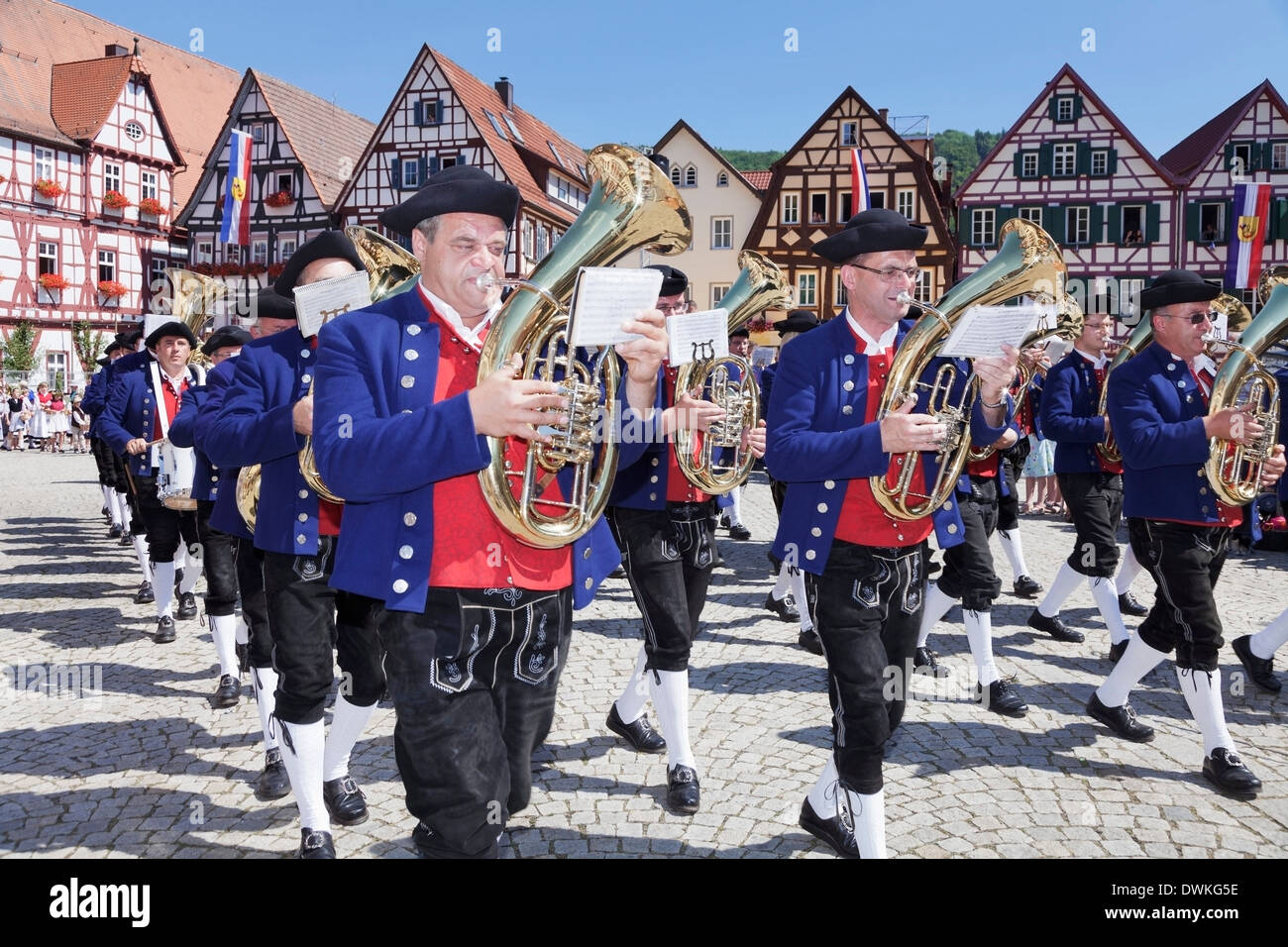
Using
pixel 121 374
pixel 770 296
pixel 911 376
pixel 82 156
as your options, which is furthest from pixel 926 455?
pixel 82 156

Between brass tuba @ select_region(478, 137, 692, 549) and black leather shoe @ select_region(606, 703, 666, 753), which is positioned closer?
brass tuba @ select_region(478, 137, 692, 549)

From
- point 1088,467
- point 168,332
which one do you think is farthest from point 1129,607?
point 168,332

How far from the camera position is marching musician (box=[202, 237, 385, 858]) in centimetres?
404

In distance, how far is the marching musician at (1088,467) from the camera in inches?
283

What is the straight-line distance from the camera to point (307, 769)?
4105mm

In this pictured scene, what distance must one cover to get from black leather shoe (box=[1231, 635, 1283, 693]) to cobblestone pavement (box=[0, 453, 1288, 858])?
116mm

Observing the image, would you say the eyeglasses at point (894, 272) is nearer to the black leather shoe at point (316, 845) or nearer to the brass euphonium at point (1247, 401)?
the brass euphonium at point (1247, 401)

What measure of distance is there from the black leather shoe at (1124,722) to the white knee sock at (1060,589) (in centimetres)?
210

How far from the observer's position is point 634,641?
785cm

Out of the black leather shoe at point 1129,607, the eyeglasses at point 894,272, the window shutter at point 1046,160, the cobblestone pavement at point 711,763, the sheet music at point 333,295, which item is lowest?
the cobblestone pavement at point 711,763

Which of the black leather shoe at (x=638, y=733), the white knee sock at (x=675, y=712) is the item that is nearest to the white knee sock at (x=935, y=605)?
the black leather shoe at (x=638, y=733)

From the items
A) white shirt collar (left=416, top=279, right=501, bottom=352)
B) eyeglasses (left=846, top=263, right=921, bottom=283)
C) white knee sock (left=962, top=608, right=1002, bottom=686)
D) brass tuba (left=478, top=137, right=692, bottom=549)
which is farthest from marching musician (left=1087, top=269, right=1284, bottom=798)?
white shirt collar (left=416, top=279, right=501, bottom=352)

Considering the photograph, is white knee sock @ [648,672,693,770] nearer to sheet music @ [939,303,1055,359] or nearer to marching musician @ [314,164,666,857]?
marching musician @ [314,164,666,857]

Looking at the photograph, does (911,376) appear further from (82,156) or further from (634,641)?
(82,156)
